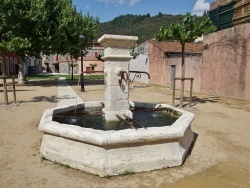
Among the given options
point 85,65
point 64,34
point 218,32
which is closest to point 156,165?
point 218,32

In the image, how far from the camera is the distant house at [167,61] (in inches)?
629

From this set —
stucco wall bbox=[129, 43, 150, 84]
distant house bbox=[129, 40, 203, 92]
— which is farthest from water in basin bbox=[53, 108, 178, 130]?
stucco wall bbox=[129, 43, 150, 84]

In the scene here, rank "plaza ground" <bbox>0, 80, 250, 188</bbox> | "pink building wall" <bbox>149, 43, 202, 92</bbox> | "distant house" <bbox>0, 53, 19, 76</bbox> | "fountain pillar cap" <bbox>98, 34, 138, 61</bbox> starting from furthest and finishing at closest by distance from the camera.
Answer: "distant house" <bbox>0, 53, 19, 76</bbox>, "pink building wall" <bbox>149, 43, 202, 92</bbox>, "fountain pillar cap" <bbox>98, 34, 138, 61</bbox>, "plaza ground" <bbox>0, 80, 250, 188</bbox>

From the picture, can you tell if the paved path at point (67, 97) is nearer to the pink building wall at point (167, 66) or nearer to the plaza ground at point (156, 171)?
the plaza ground at point (156, 171)

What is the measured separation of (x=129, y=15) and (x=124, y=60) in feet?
437

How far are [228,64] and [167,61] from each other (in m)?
7.58

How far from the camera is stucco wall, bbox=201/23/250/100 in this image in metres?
11.6

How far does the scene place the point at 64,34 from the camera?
1680 centimetres

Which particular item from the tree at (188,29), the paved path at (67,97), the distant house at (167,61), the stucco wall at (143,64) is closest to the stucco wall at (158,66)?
the distant house at (167,61)

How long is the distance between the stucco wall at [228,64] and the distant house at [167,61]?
115cm

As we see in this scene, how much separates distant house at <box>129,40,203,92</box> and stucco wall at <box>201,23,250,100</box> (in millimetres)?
1148

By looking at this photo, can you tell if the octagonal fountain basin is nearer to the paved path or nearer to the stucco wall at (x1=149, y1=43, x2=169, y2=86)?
the paved path

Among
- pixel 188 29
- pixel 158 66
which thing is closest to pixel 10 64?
pixel 158 66

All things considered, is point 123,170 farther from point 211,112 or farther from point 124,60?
point 211,112
